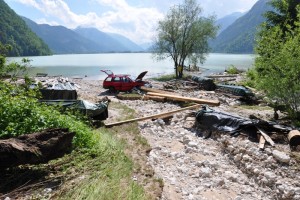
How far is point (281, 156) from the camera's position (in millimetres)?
7762

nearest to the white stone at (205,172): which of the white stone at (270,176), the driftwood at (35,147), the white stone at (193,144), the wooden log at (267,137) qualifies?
the white stone at (270,176)

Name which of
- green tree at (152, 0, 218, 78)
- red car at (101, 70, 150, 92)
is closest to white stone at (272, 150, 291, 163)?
red car at (101, 70, 150, 92)

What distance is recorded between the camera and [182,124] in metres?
13.4

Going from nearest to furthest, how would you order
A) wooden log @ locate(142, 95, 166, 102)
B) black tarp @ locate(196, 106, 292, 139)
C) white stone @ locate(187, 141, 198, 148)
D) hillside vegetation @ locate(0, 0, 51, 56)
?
white stone @ locate(187, 141, 198, 148) < black tarp @ locate(196, 106, 292, 139) < wooden log @ locate(142, 95, 166, 102) < hillside vegetation @ locate(0, 0, 51, 56)

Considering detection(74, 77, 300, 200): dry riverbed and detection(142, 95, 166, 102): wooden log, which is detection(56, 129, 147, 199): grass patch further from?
detection(142, 95, 166, 102): wooden log

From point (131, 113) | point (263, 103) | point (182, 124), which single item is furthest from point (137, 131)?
point (263, 103)

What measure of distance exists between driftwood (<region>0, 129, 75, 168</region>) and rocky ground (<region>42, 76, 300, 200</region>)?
269 centimetres

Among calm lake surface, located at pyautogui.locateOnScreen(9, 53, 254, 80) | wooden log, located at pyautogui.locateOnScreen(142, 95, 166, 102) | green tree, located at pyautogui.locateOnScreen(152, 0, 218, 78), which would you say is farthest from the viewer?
calm lake surface, located at pyautogui.locateOnScreen(9, 53, 254, 80)

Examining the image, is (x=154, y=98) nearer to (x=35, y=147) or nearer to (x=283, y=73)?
(x=283, y=73)

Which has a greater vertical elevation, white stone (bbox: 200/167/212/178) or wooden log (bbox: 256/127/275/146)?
wooden log (bbox: 256/127/275/146)

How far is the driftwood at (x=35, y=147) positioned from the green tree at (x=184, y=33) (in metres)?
36.5

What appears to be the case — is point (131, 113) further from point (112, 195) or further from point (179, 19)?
point (179, 19)

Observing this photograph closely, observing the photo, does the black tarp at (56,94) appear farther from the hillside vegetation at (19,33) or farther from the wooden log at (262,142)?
the hillside vegetation at (19,33)

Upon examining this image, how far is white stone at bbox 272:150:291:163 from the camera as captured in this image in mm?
7656
